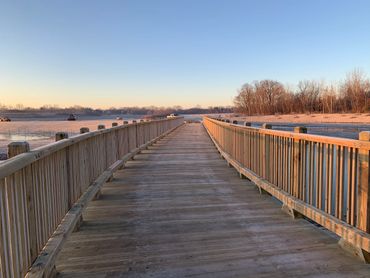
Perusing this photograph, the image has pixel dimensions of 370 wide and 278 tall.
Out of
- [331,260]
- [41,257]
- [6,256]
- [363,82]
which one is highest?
[363,82]

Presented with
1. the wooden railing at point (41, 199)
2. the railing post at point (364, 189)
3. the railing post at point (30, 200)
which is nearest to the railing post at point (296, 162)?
the railing post at point (364, 189)

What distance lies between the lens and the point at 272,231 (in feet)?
→ 13.5

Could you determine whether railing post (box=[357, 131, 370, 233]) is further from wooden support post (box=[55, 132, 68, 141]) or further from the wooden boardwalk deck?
wooden support post (box=[55, 132, 68, 141])

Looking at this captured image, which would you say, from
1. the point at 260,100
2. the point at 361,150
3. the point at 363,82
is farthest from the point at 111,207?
the point at 260,100

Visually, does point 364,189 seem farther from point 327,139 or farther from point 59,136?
point 59,136

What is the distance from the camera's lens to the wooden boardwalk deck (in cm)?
314

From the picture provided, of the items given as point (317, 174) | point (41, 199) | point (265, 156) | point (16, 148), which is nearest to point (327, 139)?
point (317, 174)

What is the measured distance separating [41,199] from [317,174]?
10.5ft

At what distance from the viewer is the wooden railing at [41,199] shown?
87.6 inches

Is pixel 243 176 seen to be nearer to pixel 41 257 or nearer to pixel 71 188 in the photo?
pixel 71 188

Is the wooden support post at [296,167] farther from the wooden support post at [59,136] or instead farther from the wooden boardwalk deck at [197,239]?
the wooden support post at [59,136]

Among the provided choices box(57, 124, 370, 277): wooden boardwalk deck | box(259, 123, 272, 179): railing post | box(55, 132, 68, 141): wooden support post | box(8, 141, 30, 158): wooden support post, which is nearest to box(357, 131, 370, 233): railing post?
box(57, 124, 370, 277): wooden boardwalk deck

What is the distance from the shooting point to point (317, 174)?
4.03m

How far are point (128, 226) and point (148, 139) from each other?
9606 millimetres
